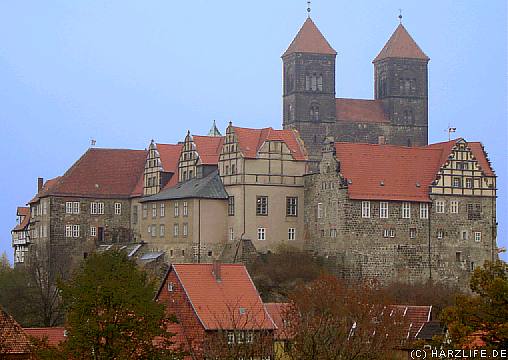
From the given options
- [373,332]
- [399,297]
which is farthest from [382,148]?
[373,332]

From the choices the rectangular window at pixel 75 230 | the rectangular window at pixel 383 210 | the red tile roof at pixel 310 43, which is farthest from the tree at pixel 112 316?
the red tile roof at pixel 310 43

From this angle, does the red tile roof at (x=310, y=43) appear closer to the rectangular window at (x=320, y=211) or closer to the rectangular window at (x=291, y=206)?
the rectangular window at (x=291, y=206)

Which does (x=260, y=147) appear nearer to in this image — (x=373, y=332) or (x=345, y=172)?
(x=345, y=172)

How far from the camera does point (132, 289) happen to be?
4906 centimetres

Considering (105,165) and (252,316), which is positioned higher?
(105,165)

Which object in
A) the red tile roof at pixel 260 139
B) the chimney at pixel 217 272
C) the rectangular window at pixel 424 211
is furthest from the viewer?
the red tile roof at pixel 260 139

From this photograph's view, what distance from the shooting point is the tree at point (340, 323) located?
1807 inches

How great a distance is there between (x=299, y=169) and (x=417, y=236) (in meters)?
8.23

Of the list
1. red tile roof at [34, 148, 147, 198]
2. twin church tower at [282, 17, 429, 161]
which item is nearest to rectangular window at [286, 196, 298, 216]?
red tile roof at [34, 148, 147, 198]

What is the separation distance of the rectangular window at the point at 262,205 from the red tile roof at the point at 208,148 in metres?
5.90

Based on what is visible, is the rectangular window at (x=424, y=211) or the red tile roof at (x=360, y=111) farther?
the red tile roof at (x=360, y=111)

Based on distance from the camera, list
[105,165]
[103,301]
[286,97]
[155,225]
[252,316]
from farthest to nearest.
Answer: [286,97] → [105,165] → [155,225] → [252,316] → [103,301]

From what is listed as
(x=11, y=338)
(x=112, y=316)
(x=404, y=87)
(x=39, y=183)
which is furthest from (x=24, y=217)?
(x=112, y=316)

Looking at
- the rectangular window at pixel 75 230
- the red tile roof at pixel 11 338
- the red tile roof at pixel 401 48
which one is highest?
the red tile roof at pixel 401 48
